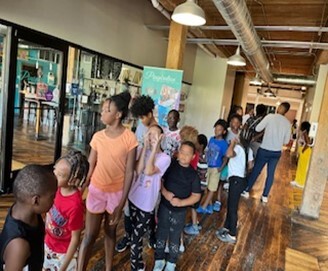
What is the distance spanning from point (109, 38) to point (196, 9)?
238 centimetres

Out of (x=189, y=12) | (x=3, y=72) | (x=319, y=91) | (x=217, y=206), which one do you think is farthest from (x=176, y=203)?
(x=319, y=91)

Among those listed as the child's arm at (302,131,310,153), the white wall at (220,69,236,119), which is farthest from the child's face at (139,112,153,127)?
the white wall at (220,69,236,119)

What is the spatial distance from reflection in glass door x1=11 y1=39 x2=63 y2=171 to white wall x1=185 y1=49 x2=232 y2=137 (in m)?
4.74

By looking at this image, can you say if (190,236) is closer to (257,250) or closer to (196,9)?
(257,250)

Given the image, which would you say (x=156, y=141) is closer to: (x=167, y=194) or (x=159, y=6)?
(x=167, y=194)

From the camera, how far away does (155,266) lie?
87.2 inches

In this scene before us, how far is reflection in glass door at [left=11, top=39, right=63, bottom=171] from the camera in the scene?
3.54 m

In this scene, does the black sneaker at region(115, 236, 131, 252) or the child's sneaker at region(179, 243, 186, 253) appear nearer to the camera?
the black sneaker at region(115, 236, 131, 252)

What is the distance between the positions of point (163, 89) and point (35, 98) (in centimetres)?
191

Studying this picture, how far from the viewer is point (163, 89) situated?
14.9ft

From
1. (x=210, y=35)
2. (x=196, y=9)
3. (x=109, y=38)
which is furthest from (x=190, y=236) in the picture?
(x=210, y=35)

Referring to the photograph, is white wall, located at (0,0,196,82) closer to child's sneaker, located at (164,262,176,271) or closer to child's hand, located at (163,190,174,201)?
child's hand, located at (163,190,174,201)

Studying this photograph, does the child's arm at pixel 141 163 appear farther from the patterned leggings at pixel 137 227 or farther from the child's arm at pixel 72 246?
the child's arm at pixel 72 246

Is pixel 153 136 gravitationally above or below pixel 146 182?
above
